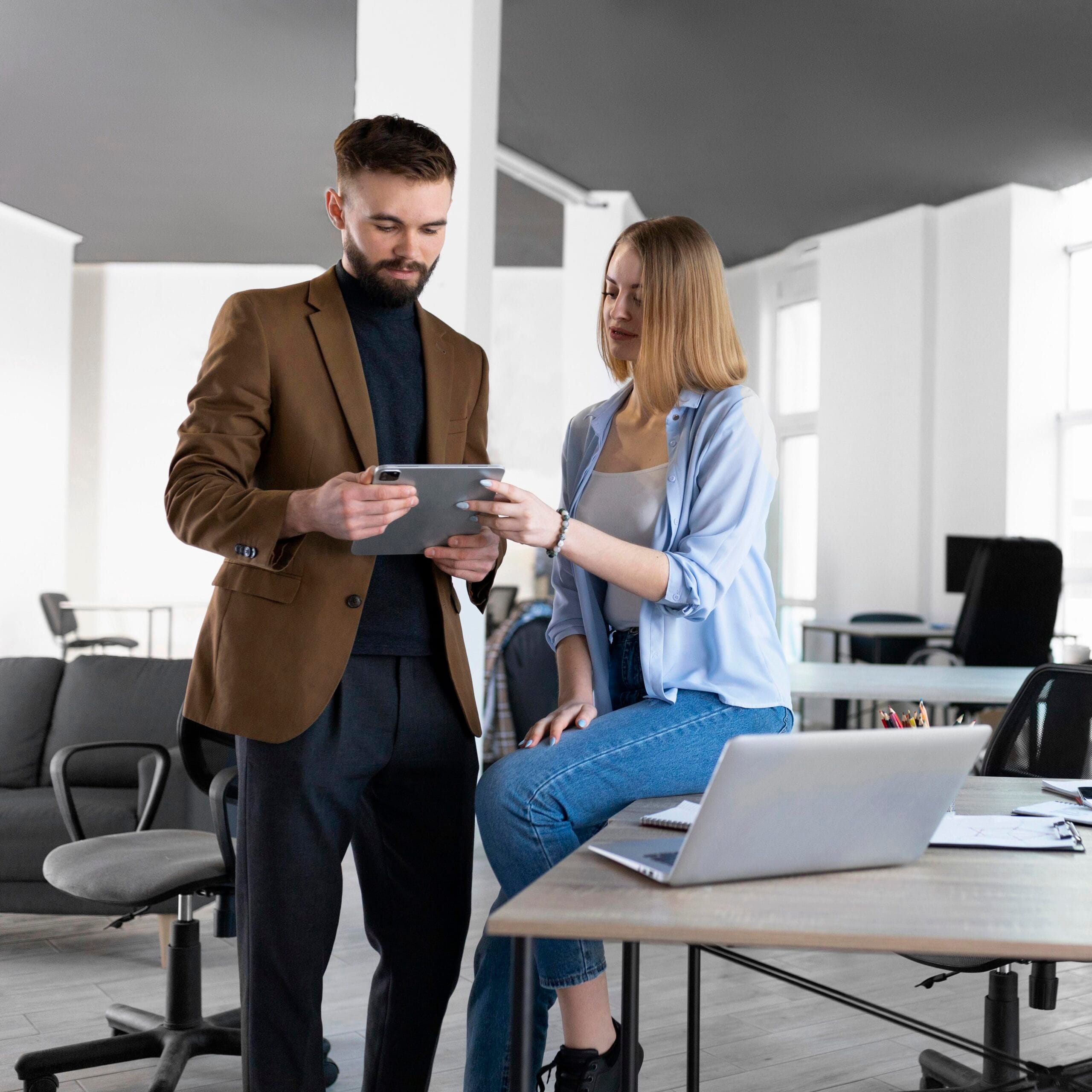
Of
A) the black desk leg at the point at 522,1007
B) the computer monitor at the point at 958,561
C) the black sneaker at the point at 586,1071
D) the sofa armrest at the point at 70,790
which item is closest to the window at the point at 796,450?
the computer monitor at the point at 958,561

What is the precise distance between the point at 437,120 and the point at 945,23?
301 cm

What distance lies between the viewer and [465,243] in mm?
4211

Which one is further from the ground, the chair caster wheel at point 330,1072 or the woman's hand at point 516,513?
the woman's hand at point 516,513

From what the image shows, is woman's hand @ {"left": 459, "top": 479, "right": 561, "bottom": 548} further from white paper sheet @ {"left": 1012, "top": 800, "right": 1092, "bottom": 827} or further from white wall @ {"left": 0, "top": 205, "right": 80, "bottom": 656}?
white wall @ {"left": 0, "top": 205, "right": 80, "bottom": 656}

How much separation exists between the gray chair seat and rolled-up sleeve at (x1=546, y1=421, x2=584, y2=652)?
1006 mm

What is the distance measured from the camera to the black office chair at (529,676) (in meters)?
2.77

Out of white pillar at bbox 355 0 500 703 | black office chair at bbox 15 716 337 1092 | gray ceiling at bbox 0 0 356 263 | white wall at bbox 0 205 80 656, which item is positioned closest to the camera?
black office chair at bbox 15 716 337 1092

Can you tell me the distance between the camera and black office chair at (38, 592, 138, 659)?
9.36m

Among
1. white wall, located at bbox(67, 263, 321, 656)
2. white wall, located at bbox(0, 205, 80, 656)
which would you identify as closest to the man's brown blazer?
white wall, located at bbox(0, 205, 80, 656)

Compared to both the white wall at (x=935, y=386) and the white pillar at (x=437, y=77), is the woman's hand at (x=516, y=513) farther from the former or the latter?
the white wall at (x=935, y=386)

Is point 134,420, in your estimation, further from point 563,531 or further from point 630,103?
point 563,531

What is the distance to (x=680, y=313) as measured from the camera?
180 cm

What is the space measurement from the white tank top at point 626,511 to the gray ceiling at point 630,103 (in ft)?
14.8

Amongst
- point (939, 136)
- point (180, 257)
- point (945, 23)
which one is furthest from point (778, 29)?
point (180, 257)
